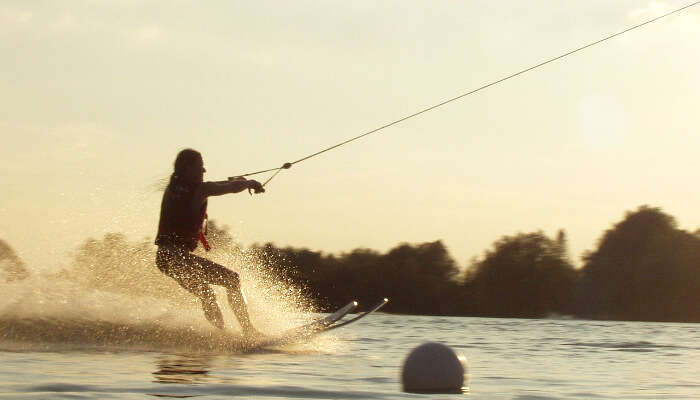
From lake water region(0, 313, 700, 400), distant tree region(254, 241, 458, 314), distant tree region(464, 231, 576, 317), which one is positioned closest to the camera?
lake water region(0, 313, 700, 400)

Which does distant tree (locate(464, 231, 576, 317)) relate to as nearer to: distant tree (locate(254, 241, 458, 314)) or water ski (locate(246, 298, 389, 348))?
distant tree (locate(254, 241, 458, 314))

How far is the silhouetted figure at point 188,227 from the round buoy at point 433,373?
403 centimetres

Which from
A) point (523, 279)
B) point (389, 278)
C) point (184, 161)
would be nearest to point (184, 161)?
point (184, 161)

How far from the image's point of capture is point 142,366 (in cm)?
1029

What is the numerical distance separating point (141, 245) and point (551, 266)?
79083 millimetres

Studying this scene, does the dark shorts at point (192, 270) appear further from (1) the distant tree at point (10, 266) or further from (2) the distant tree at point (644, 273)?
(2) the distant tree at point (644, 273)

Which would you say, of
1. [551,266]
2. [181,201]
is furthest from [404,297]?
[181,201]

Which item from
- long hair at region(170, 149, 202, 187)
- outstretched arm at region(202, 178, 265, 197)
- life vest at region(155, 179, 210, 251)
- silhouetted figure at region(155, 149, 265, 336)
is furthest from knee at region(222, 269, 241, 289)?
long hair at region(170, 149, 202, 187)

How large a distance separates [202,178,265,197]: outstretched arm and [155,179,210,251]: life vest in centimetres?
14

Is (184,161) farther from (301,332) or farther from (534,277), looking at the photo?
(534,277)

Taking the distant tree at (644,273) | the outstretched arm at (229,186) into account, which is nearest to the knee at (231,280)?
the outstretched arm at (229,186)

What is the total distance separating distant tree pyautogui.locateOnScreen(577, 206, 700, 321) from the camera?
76250 mm

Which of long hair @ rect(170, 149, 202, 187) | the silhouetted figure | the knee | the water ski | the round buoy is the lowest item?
the round buoy

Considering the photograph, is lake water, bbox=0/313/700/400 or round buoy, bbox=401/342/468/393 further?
round buoy, bbox=401/342/468/393
